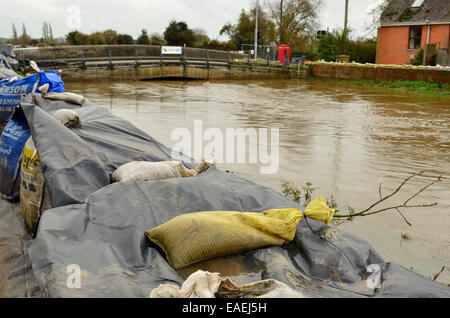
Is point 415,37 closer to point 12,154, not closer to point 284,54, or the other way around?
point 284,54

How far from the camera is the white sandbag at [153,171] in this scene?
2.99 metres

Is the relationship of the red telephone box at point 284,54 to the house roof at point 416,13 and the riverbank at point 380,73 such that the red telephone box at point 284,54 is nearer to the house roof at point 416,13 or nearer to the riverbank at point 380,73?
the riverbank at point 380,73

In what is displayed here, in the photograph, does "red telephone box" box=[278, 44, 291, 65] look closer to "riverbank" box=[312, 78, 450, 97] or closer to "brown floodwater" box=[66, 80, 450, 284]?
"riverbank" box=[312, 78, 450, 97]

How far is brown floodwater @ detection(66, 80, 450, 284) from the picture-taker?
3588mm

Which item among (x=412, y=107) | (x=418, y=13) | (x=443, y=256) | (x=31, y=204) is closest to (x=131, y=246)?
(x=31, y=204)

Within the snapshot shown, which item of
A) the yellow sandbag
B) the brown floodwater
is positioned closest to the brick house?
the brown floodwater

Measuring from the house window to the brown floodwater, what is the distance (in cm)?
1181

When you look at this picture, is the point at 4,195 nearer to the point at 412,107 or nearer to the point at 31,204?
the point at 31,204

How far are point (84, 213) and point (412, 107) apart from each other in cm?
1170

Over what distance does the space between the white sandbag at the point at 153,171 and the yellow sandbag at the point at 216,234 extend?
0.66 m

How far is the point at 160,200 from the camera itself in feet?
8.76

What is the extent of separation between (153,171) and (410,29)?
2591 cm

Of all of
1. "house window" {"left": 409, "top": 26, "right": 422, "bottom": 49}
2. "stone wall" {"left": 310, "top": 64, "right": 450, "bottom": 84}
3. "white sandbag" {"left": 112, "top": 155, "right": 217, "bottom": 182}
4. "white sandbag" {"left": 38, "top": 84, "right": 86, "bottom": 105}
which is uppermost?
"house window" {"left": 409, "top": 26, "right": 422, "bottom": 49}

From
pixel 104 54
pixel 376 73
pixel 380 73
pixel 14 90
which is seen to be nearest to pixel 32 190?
pixel 14 90
